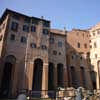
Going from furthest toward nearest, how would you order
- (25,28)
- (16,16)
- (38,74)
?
(38,74) < (25,28) < (16,16)

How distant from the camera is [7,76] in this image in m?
28.5

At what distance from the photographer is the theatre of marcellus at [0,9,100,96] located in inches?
1048

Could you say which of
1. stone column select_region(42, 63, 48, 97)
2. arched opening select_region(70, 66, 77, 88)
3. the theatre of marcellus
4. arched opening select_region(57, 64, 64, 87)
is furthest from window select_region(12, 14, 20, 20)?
arched opening select_region(70, 66, 77, 88)

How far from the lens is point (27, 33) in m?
30.3

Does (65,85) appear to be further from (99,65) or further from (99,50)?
(99,50)

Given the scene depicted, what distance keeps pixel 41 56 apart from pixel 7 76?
9513mm

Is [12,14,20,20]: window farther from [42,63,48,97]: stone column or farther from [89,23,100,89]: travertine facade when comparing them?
[89,23,100,89]: travertine facade

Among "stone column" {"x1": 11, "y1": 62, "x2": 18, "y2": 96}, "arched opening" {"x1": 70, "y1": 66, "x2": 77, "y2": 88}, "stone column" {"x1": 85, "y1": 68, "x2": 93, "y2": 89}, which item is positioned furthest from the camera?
"stone column" {"x1": 85, "y1": 68, "x2": 93, "y2": 89}

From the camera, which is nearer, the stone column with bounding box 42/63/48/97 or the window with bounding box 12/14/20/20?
the stone column with bounding box 42/63/48/97

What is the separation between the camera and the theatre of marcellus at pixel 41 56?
87.3 feet

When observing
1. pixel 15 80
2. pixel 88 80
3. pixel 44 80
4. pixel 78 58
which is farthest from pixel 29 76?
pixel 88 80

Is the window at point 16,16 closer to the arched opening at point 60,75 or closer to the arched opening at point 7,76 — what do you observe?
the arched opening at point 7,76

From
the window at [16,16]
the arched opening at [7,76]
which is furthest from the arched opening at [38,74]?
the window at [16,16]

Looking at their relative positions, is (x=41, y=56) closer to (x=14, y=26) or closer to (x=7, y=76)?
(x=7, y=76)
